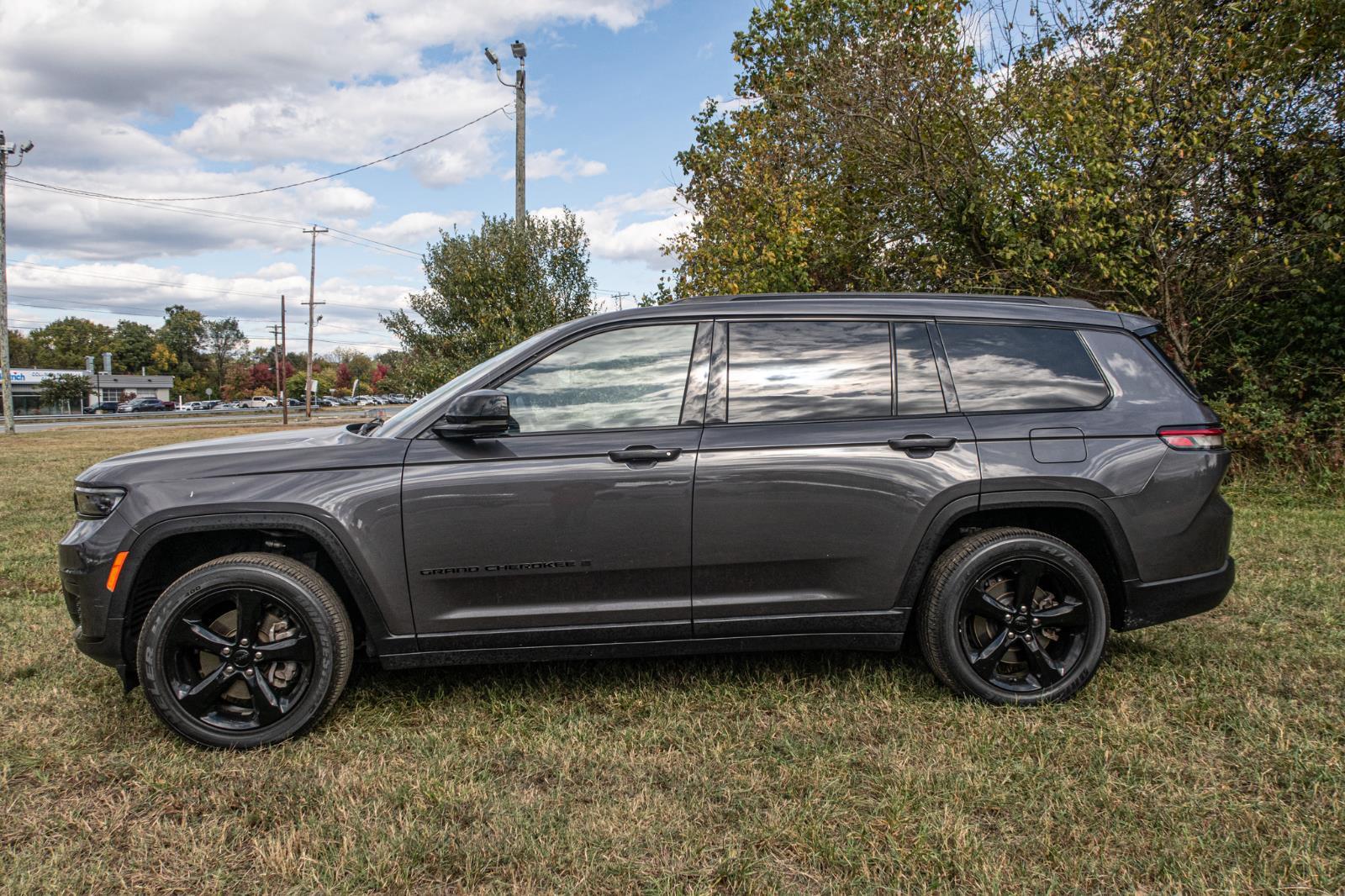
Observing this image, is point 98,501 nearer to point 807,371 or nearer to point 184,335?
point 807,371

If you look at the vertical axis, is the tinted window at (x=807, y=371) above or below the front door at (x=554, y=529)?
above

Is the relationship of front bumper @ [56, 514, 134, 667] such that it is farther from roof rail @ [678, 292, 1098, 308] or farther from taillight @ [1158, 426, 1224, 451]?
taillight @ [1158, 426, 1224, 451]

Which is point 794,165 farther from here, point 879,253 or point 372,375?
point 372,375

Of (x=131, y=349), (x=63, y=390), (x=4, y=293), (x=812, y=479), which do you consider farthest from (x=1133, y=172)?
(x=131, y=349)

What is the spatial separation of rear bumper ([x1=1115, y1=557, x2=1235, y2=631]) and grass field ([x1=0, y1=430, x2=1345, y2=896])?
1.10 feet

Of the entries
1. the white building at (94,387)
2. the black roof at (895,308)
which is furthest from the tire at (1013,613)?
the white building at (94,387)

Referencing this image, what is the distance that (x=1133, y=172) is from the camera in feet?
31.9

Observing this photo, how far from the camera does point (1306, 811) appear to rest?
8.72 feet

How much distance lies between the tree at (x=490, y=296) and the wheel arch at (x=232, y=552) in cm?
1089

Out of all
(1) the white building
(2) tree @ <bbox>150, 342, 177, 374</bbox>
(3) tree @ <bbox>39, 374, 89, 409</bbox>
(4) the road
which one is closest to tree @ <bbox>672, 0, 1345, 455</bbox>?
(4) the road

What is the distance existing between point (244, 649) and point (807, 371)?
2.48 m

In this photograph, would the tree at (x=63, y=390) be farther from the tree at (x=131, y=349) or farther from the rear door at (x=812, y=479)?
the rear door at (x=812, y=479)

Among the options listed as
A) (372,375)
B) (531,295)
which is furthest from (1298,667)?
(372,375)

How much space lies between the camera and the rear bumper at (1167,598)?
353 cm
